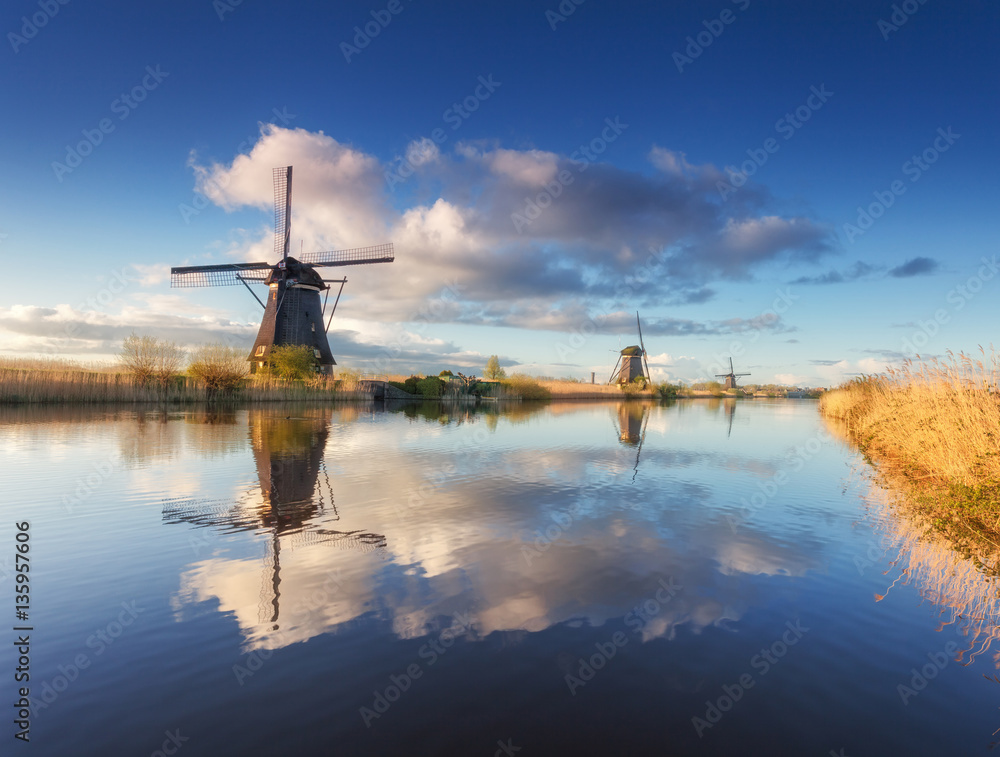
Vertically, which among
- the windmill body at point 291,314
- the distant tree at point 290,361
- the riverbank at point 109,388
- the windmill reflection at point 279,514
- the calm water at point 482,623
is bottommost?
the calm water at point 482,623

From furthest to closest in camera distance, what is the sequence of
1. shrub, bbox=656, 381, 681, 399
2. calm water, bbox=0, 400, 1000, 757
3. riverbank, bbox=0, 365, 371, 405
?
shrub, bbox=656, 381, 681, 399 → riverbank, bbox=0, 365, 371, 405 → calm water, bbox=0, 400, 1000, 757

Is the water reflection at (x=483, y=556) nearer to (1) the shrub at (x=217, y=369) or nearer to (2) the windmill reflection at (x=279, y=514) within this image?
(2) the windmill reflection at (x=279, y=514)

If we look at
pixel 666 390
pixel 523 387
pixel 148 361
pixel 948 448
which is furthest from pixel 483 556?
pixel 666 390

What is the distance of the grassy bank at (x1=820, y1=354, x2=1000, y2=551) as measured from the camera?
7.53 metres

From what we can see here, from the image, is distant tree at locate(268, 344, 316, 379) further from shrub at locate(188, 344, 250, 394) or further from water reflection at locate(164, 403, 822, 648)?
water reflection at locate(164, 403, 822, 648)

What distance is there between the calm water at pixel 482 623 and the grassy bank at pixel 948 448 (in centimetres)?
81

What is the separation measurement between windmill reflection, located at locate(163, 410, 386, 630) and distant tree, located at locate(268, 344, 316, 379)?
2625 centimetres

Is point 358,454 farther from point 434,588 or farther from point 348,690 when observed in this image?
point 348,690

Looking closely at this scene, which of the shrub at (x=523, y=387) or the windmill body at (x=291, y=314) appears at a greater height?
the windmill body at (x=291, y=314)

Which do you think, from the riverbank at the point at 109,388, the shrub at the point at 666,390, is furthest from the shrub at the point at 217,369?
the shrub at the point at 666,390

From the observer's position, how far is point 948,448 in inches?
369

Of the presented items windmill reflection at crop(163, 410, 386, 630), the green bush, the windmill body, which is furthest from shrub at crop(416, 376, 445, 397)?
windmill reflection at crop(163, 410, 386, 630)

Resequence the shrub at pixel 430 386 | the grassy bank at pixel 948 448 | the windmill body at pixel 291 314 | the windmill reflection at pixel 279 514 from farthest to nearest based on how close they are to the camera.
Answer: the shrub at pixel 430 386, the windmill body at pixel 291 314, the grassy bank at pixel 948 448, the windmill reflection at pixel 279 514

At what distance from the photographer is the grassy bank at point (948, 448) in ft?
24.7
